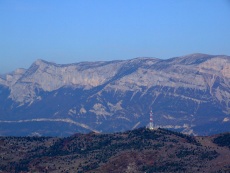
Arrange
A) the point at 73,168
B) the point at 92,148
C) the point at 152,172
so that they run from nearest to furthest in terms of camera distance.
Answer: the point at 152,172 → the point at 73,168 → the point at 92,148

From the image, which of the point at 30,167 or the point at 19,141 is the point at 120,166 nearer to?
the point at 30,167

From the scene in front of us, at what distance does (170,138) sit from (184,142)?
11.7ft

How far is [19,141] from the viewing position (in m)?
142

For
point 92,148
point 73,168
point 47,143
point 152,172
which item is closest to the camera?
point 152,172

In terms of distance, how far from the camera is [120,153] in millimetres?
118188

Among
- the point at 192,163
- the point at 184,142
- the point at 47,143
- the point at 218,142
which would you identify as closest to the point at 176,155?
the point at 192,163

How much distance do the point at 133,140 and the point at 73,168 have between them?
2139 cm

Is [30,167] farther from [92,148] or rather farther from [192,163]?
[192,163]

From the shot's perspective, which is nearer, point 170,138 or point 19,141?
point 170,138

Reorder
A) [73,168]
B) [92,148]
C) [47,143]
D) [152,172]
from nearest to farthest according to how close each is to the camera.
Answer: [152,172] < [73,168] < [92,148] < [47,143]

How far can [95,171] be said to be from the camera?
108m

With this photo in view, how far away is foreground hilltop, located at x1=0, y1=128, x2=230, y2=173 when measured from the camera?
109812 mm

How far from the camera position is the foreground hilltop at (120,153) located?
110 metres

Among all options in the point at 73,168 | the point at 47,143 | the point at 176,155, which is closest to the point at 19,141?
the point at 47,143
